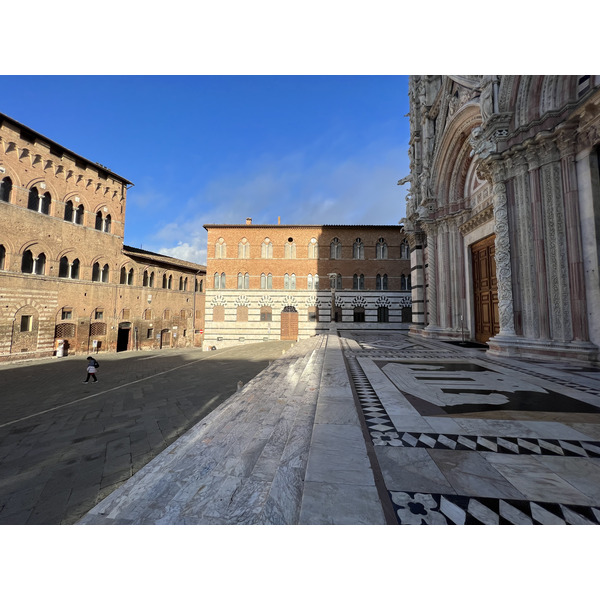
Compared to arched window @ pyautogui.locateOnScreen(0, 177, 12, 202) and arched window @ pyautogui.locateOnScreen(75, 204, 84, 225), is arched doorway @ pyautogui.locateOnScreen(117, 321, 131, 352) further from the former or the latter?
arched window @ pyautogui.locateOnScreen(0, 177, 12, 202)

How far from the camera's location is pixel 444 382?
4738 mm

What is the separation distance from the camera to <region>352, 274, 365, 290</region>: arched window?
24.3 metres

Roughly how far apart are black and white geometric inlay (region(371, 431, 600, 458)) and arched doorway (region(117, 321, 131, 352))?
23.6 meters

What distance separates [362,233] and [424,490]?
24.3 metres

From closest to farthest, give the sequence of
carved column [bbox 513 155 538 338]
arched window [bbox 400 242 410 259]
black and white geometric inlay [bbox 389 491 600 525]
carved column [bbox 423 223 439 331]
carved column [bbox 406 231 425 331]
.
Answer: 1. black and white geometric inlay [bbox 389 491 600 525]
2. carved column [bbox 513 155 538 338]
3. carved column [bbox 423 223 439 331]
4. carved column [bbox 406 231 425 331]
5. arched window [bbox 400 242 410 259]

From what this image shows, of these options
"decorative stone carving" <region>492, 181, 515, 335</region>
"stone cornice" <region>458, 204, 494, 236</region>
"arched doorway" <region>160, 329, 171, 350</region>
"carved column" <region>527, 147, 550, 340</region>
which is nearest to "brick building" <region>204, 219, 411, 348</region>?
"arched doorway" <region>160, 329, 171, 350</region>

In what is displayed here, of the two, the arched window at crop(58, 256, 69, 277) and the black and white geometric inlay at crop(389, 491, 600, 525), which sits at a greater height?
the arched window at crop(58, 256, 69, 277)

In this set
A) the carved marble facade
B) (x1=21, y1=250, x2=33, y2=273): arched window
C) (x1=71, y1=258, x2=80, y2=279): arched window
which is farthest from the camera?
(x1=71, y1=258, x2=80, y2=279): arched window

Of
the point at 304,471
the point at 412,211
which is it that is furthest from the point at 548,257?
the point at 412,211

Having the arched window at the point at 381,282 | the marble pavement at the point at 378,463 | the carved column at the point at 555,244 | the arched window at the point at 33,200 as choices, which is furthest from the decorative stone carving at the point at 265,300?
the marble pavement at the point at 378,463

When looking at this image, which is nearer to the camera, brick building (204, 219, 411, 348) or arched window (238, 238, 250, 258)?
brick building (204, 219, 411, 348)

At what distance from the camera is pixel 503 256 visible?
742cm

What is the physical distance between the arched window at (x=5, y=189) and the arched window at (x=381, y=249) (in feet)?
80.5

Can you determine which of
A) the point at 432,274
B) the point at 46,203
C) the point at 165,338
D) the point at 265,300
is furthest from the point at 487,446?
the point at 165,338
